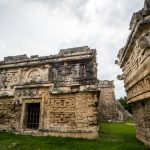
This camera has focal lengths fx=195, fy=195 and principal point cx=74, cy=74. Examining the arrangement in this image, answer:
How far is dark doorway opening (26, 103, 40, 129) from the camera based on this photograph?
32.8 feet

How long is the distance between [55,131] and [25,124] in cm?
185

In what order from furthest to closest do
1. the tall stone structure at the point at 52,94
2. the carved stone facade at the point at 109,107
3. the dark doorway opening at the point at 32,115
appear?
1. the carved stone facade at the point at 109,107
2. the dark doorway opening at the point at 32,115
3. the tall stone structure at the point at 52,94

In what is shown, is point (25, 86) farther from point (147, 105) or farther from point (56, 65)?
point (147, 105)

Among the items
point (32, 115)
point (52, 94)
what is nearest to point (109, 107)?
point (32, 115)

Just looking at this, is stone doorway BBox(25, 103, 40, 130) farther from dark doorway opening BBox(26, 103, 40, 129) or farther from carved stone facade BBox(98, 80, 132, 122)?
carved stone facade BBox(98, 80, 132, 122)

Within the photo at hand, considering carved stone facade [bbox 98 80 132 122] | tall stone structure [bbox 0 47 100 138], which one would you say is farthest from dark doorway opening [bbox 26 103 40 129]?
carved stone facade [bbox 98 80 132 122]

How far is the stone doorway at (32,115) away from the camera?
10008 millimetres

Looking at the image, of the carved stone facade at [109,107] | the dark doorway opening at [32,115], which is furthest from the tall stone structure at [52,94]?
the carved stone facade at [109,107]

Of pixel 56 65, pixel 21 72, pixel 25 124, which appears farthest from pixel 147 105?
pixel 21 72

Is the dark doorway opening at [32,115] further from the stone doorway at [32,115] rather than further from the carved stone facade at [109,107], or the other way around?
the carved stone facade at [109,107]

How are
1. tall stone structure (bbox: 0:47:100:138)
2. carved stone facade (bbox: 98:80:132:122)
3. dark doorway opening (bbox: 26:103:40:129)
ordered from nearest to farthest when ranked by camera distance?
tall stone structure (bbox: 0:47:100:138), dark doorway opening (bbox: 26:103:40:129), carved stone facade (bbox: 98:80:132:122)

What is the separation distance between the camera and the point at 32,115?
10164mm

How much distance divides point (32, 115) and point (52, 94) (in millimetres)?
1661

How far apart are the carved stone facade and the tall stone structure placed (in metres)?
11.1
